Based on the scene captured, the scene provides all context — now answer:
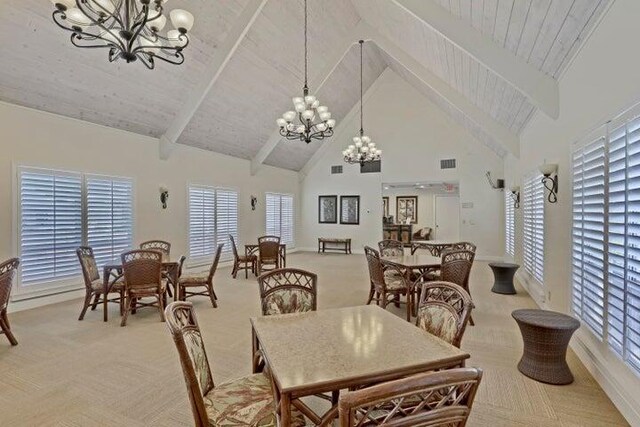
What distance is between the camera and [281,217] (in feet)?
38.8

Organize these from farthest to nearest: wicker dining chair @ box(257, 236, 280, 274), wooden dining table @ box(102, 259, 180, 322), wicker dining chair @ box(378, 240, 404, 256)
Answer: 1. wicker dining chair @ box(257, 236, 280, 274)
2. wicker dining chair @ box(378, 240, 404, 256)
3. wooden dining table @ box(102, 259, 180, 322)

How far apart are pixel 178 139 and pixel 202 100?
1544mm

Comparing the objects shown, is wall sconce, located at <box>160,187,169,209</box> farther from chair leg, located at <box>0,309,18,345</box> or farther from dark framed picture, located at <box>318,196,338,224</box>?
dark framed picture, located at <box>318,196,338,224</box>

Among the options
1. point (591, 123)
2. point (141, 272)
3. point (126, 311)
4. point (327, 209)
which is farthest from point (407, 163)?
point (126, 311)

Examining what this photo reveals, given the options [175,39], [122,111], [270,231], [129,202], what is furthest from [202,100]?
[270,231]

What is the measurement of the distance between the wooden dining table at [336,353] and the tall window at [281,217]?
910 centimetres

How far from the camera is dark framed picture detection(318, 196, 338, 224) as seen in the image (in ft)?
40.7

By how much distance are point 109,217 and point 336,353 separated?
20.2 feet

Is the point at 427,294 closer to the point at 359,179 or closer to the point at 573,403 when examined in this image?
the point at 573,403

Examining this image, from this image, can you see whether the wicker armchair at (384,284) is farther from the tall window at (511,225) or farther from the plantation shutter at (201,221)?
the plantation shutter at (201,221)

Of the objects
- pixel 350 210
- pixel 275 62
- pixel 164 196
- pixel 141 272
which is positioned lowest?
pixel 141 272

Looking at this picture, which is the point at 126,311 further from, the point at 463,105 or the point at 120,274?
the point at 463,105

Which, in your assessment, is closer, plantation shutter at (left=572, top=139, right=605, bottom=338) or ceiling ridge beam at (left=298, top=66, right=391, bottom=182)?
plantation shutter at (left=572, top=139, right=605, bottom=338)

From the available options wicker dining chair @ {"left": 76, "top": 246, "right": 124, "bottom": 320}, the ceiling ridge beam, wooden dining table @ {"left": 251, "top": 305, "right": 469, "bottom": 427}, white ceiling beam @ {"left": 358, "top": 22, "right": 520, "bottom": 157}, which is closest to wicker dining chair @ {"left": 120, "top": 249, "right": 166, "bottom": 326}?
wicker dining chair @ {"left": 76, "top": 246, "right": 124, "bottom": 320}
